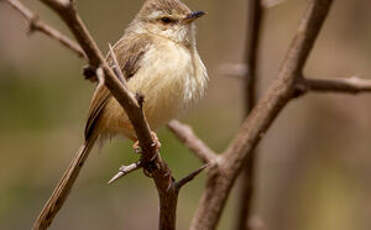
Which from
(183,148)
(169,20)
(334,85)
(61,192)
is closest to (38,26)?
(61,192)

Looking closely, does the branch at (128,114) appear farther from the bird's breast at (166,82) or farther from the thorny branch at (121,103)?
the bird's breast at (166,82)

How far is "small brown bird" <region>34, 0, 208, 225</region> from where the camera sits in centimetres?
392

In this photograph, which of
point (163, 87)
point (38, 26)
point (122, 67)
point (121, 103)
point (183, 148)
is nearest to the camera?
point (38, 26)

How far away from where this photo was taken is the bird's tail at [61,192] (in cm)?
337

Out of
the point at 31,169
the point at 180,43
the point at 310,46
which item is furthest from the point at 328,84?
the point at 31,169

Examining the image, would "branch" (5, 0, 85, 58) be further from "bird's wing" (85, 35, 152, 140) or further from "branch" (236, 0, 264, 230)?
"branch" (236, 0, 264, 230)

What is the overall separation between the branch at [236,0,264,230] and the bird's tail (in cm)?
102

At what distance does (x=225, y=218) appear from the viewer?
22.7 ft

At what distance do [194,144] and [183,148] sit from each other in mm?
1482

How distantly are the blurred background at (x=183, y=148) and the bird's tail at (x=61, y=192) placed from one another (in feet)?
3.98

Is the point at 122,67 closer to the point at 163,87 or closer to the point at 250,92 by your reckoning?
the point at 163,87

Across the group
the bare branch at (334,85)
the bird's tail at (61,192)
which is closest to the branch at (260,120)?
the bare branch at (334,85)

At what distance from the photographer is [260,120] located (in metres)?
3.66

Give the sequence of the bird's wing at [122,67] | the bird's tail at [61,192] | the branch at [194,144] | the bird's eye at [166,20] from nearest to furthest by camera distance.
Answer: the bird's tail at [61,192] → the branch at [194,144] → the bird's wing at [122,67] → the bird's eye at [166,20]
